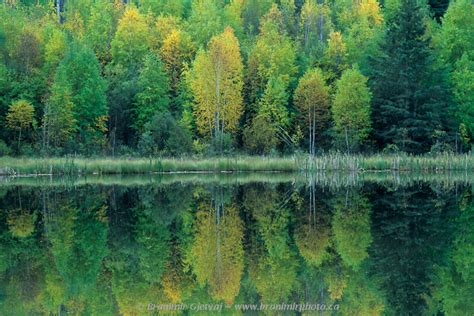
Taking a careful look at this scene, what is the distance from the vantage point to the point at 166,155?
4319 centimetres

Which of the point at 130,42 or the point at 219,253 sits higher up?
the point at 130,42

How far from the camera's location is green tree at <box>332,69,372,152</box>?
159 feet

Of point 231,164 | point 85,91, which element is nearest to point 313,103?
point 85,91

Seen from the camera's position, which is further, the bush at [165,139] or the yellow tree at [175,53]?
the yellow tree at [175,53]

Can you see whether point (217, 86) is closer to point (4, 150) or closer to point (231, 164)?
point (4, 150)

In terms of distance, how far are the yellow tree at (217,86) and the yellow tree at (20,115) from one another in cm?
1128

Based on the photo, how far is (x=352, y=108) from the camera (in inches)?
1922

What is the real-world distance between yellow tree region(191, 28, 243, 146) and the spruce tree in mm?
9897

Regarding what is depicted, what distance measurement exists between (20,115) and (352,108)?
21.2 m

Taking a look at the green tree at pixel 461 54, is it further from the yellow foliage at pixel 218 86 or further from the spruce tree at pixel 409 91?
the yellow foliage at pixel 218 86

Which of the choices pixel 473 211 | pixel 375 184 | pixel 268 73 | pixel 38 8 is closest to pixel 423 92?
pixel 268 73

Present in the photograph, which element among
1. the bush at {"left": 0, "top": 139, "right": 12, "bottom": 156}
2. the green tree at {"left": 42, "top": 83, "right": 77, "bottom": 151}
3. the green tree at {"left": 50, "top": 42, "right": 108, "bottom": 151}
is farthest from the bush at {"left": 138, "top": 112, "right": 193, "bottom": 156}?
the bush at {"left": 0, "top": 139, "right": 12, "bottom": 156}

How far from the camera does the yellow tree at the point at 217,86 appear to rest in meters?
52.4

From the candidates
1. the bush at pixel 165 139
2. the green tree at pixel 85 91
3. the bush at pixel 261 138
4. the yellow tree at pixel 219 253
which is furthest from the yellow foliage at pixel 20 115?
the yellow tree at pixel 219 253
